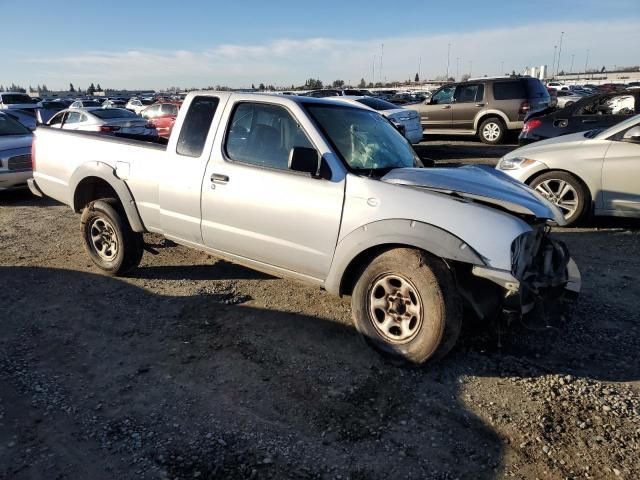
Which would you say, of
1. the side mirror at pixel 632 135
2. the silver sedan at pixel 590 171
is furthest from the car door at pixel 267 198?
the side mirror at pixel 632 135

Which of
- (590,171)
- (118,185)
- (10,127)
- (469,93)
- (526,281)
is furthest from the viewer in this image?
(469,93)

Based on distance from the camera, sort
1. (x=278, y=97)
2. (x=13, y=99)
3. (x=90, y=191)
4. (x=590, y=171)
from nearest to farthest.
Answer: (x=278, y=97) < (x=90, y=191) < (x=590, y=171) < (x=13, y=99)

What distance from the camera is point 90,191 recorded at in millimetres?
5336

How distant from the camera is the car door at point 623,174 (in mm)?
6031

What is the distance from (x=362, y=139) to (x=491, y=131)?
39.2 feet

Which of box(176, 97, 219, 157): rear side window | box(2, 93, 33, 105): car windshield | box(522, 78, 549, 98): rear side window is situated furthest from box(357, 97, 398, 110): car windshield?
box(2, 93, 33, 105): car windshield

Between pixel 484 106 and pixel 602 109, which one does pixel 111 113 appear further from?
pixel 602 109

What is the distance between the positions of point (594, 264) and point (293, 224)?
11.9 ft

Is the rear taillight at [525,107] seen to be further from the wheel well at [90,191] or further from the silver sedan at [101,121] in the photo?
the wheel well at [90,191]

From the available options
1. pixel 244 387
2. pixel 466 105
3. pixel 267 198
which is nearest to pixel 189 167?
pixel 267 198

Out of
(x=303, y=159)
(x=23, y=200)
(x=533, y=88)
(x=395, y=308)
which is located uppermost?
(x=533, y=88)

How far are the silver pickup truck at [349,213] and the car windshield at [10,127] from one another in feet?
20.8

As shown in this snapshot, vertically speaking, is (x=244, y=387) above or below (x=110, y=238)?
below

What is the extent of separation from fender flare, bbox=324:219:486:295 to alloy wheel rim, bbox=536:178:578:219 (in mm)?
4128
